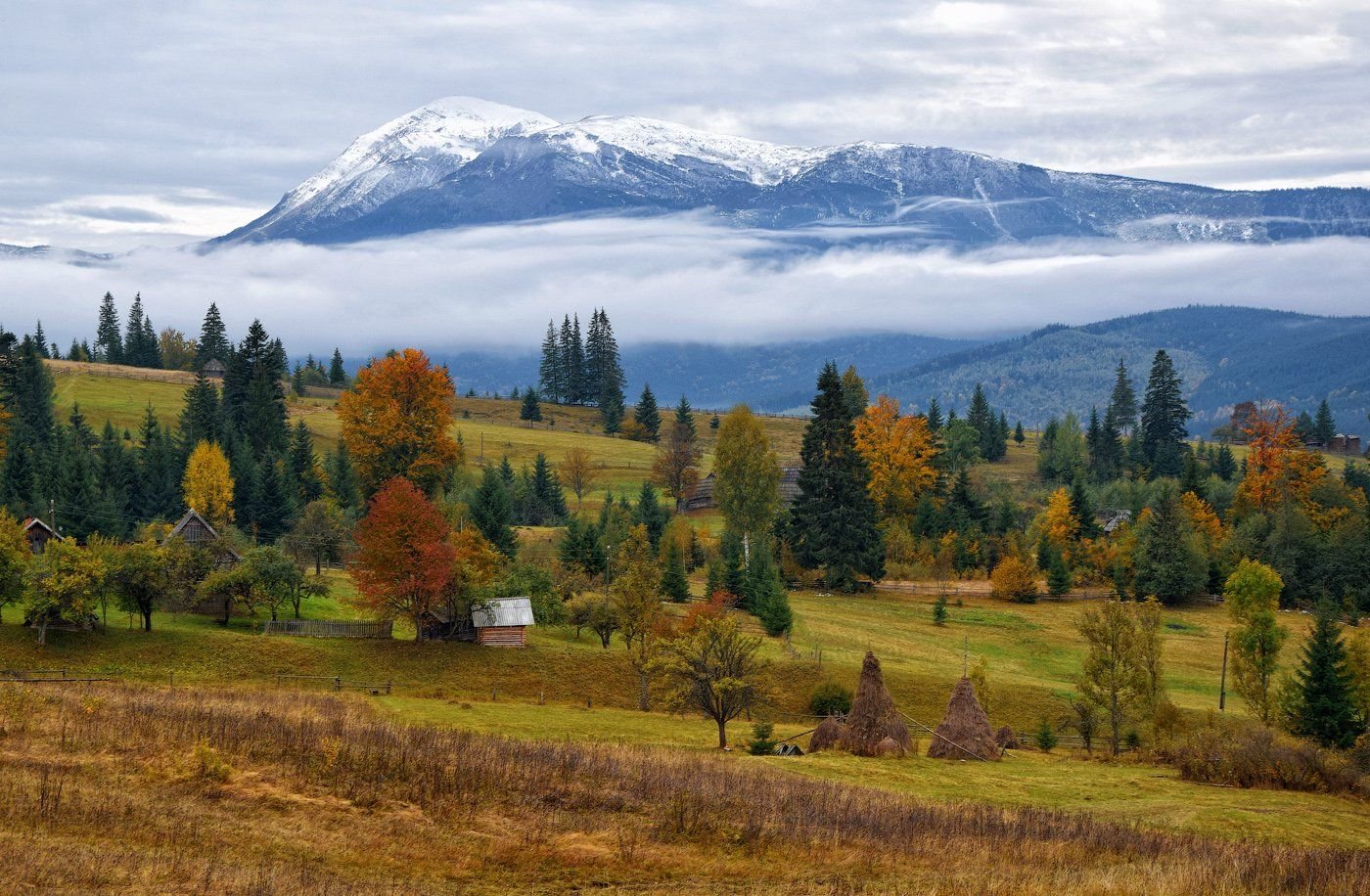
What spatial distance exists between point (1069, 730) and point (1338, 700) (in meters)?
13.2

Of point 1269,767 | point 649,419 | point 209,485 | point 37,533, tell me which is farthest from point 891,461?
point 37,533

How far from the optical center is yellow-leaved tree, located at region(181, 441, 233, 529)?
102 metres

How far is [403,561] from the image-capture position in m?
70.9

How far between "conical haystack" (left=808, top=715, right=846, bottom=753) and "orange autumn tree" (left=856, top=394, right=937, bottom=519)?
6846cm

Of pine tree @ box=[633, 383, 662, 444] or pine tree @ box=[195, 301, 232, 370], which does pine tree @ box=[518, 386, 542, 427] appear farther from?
pine tree @ box=[195, 301, 232, 370]

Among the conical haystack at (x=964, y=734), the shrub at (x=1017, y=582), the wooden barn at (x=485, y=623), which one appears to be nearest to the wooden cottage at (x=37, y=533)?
the wooden barn at (x=485, y=623)

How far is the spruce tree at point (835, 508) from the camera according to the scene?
10850 centimetres

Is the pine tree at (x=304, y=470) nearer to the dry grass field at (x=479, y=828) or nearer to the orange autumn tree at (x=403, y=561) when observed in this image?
the orange autumn tree at (x=403, y=561)

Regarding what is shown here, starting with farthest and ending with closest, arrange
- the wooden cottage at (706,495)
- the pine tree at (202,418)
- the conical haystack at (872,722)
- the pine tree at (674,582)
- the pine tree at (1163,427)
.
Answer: the pine tree at (1163,427) < the wooden cottage at (706,495) < the pine tree at (202,418) < the pine tree at (674,582) < the conical haystack at (872,722)

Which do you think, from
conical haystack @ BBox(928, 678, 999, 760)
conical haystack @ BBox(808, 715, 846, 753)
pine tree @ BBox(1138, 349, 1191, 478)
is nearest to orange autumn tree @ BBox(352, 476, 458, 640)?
conical haystack @ BBox(808, 715, 846, 753)

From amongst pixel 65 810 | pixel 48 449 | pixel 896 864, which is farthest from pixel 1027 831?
pixel 48 449

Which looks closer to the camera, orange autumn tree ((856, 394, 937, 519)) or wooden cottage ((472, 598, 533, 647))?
wooden cottage ((472, 598, 533, 647))

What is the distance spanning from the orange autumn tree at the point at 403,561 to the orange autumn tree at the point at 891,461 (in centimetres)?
6017

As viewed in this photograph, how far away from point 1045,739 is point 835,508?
1896 inches
